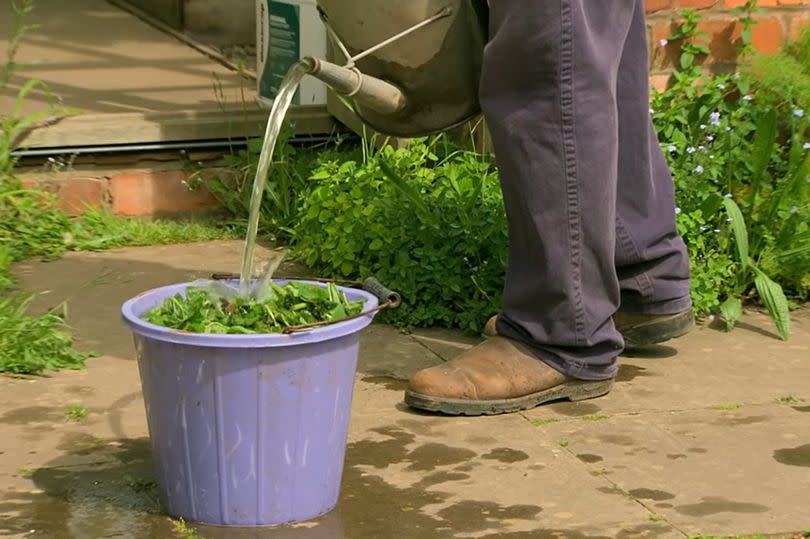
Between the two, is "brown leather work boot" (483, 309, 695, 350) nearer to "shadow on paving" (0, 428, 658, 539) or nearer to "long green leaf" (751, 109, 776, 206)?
"long green leaf" (751, 109, 776, 206)

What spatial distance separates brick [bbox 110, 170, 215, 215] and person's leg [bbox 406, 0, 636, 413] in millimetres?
1752

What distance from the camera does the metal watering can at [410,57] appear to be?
3.00 meters

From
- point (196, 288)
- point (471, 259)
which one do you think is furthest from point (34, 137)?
point (196, 288)

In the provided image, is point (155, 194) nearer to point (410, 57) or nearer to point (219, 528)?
point (410, 57)

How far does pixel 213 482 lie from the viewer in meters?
2.54

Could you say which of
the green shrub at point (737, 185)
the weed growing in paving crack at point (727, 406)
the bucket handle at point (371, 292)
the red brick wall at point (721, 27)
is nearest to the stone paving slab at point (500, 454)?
the weed growing in paving crack at point (727, 406)

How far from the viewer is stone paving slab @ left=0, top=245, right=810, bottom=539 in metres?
2.61

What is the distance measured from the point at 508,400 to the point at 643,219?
627mm

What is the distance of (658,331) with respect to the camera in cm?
358

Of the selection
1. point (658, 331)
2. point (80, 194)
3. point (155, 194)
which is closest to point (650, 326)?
point (658, 331)

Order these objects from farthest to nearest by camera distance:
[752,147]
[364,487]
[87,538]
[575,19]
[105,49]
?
[105,49], [752,147], [575,19], [364,487], [87,538]

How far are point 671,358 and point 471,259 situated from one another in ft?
1.97

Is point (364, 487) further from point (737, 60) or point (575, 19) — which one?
point (737, 60)

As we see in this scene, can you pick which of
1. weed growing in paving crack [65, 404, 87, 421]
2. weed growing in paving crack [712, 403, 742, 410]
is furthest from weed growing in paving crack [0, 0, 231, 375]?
weed growing in paving crack [712, 403, 742, 410]
